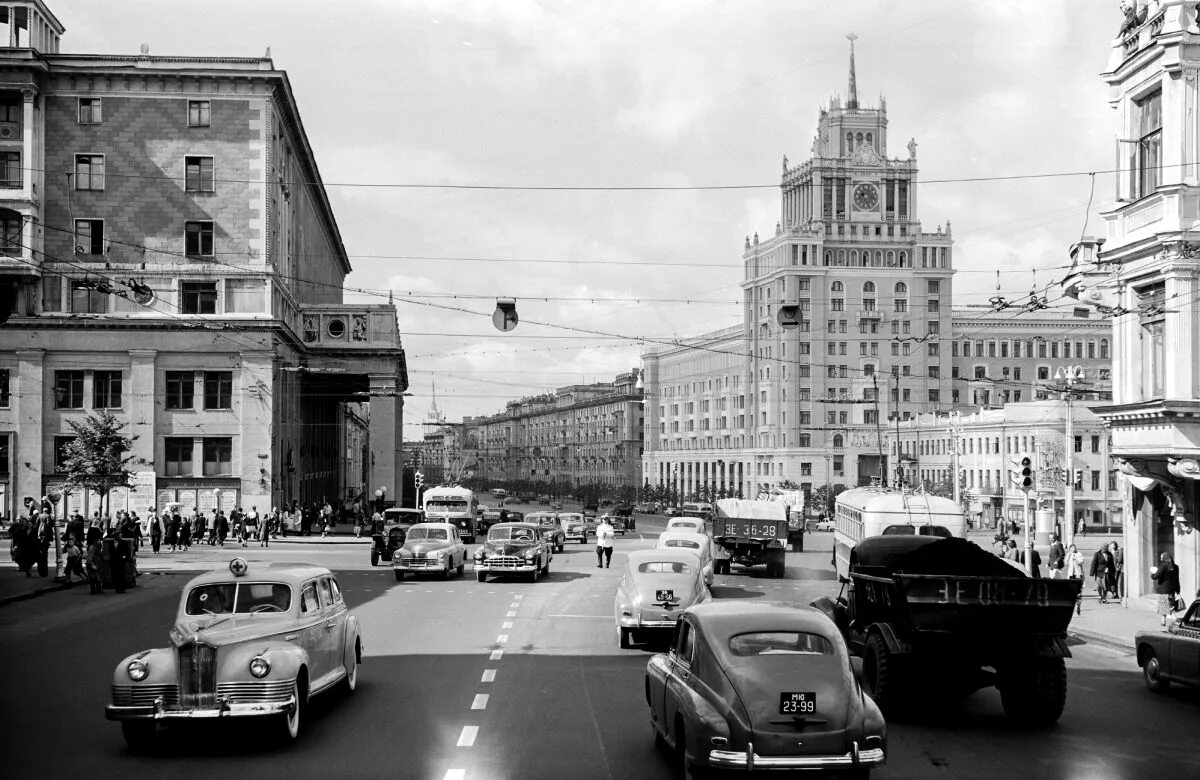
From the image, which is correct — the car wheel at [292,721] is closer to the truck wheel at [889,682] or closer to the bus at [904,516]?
the truck wheel at [889,682]

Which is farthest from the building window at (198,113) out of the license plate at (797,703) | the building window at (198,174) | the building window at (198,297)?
the license plate at (797,703)

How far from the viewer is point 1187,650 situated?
1695cm

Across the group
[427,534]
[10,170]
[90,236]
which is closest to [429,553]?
[427,534]

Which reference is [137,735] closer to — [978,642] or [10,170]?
[978,642]

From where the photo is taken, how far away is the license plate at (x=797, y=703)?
1055 cm

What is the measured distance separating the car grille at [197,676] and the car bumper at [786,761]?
5140 mm

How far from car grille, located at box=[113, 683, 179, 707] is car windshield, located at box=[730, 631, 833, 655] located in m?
5.55

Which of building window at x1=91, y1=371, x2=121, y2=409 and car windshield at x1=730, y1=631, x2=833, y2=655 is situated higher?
building window at x1=91, y1=371, x2=121, y2=409

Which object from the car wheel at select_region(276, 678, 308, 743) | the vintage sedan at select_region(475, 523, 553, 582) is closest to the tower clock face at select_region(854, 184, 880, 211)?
the vintage sedan at select_region(475, 523, 553, 582)

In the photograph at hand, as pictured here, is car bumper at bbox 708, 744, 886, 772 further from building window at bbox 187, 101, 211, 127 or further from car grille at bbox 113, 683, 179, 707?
building window at bbox 187, 101, 211, 127

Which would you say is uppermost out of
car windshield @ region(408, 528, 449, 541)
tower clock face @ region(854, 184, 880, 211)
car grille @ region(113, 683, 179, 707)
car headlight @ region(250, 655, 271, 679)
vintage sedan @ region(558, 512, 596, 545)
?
tower clock face @ region(854, 184, 880, 211)

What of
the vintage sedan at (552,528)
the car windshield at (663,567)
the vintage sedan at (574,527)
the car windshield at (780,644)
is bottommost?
the vintage sedan at (574,527)

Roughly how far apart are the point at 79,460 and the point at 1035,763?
4498 cm

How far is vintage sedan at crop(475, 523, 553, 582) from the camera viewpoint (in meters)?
34.7
